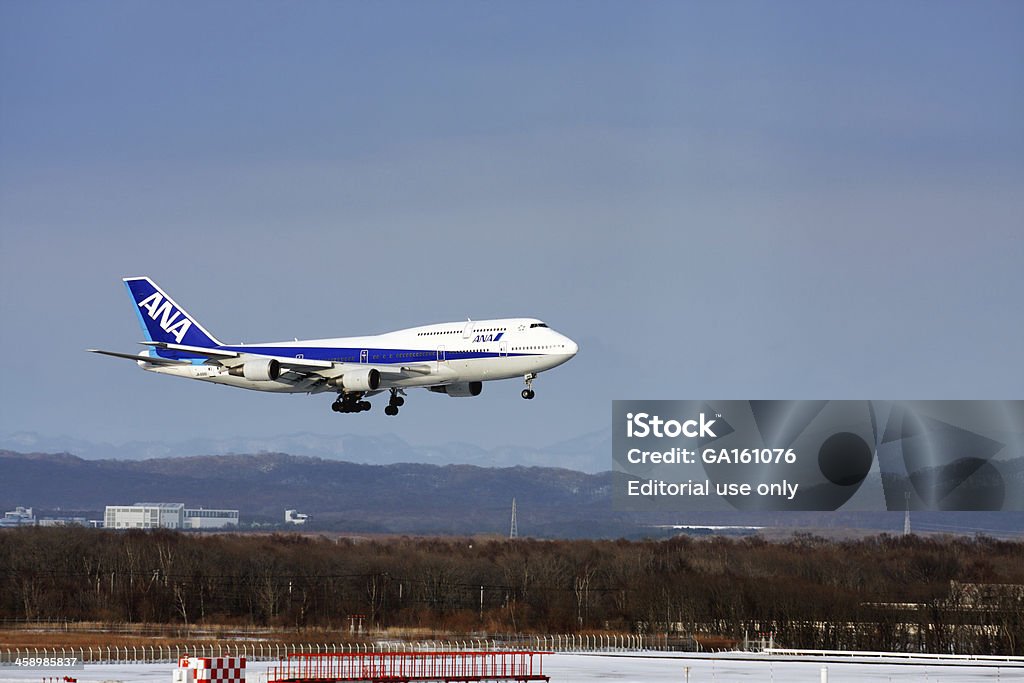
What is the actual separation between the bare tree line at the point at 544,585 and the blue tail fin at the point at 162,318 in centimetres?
2413

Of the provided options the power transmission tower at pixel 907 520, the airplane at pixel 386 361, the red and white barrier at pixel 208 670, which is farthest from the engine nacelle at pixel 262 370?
the power transmission tower at pixel 907 520

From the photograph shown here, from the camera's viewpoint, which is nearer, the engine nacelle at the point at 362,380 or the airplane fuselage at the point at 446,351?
the airplane fuselage at the point at 446,351

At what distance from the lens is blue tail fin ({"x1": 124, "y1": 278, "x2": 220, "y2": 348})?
112 m

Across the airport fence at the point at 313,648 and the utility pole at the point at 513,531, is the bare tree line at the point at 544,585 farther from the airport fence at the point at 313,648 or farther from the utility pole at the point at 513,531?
the airport fence at the point at 313,648

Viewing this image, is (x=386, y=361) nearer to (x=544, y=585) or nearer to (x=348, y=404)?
(x=348, y=404)

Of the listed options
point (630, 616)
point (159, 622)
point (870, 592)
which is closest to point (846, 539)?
point (870, 592)

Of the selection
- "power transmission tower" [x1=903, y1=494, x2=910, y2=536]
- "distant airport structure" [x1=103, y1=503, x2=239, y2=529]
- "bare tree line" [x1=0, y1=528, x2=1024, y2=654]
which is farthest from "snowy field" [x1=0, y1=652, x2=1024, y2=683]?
"distant airport structure" [x1=103, y1=503, x2=239, y2=529]

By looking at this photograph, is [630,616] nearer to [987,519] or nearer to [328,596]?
[328,596]

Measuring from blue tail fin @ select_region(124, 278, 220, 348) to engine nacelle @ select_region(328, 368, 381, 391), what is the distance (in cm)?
2016

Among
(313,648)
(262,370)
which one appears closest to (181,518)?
(313,648)

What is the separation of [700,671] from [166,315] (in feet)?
171

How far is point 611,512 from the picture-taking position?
559 ft

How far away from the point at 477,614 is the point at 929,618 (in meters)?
34.2

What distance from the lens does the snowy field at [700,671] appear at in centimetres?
7019
